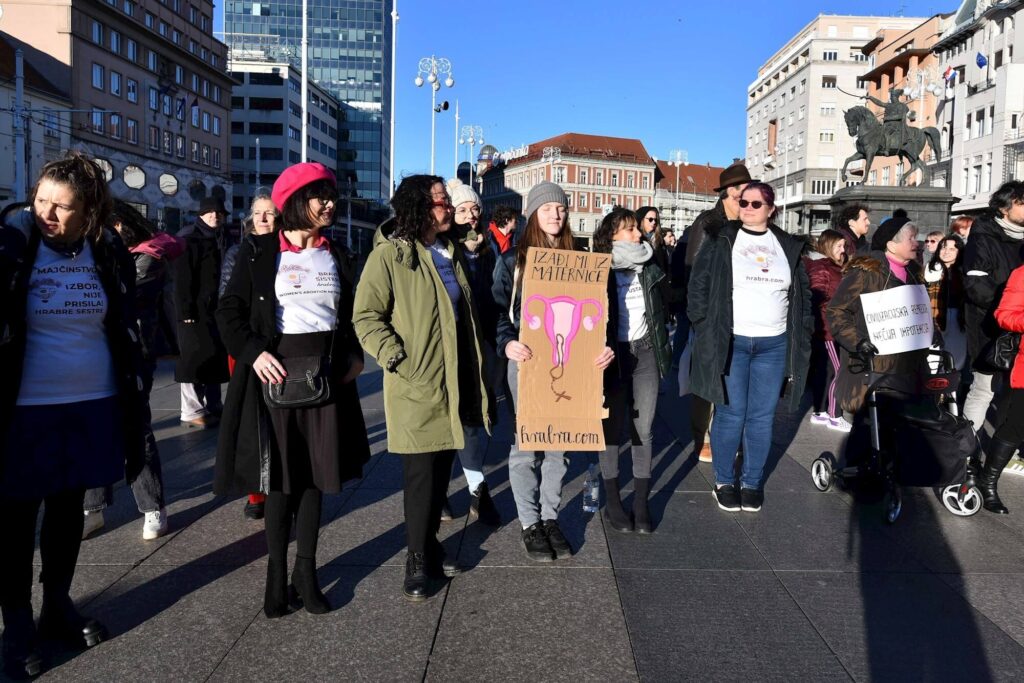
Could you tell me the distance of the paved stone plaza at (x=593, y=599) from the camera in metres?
3.38

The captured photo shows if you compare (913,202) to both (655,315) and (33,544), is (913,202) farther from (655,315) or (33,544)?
(33,544)

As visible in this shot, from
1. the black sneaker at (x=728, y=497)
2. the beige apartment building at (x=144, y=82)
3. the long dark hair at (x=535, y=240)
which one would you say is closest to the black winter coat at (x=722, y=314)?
the black sneaker at (x=728, y=497)

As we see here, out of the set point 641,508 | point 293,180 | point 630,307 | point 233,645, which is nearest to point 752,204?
point 630,307

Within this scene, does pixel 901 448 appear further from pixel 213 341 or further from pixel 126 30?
pixel 126 30

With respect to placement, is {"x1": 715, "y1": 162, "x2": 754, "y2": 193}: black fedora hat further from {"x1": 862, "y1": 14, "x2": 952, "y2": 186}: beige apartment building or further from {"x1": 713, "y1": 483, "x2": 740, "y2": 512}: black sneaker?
{"x1": 862, "y1": 14, "x2": 952, "y2": 186}: beige apartment building

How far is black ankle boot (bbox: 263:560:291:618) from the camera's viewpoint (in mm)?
3777

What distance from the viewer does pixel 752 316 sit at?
17.7 feet

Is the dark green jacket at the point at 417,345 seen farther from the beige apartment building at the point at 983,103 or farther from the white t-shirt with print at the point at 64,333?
the beige apartment building at the point at 983,103

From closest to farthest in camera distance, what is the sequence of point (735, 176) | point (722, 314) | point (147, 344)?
point (147, 344)
point (722, 314)
point (735, 176)

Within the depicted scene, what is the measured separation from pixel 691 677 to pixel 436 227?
2272 mm

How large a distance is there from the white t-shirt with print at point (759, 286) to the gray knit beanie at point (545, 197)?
4.43ft

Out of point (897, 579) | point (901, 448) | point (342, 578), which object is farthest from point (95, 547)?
point (901, 448)

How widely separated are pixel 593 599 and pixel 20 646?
7.73 ft

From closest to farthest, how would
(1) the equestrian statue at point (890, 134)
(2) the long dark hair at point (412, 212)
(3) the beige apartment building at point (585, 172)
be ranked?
(2) the long dark hair at point (412, 212)
(1) the equestrian statue at point (890, 134)
(3) the beige apartment building at point (585, 172)
